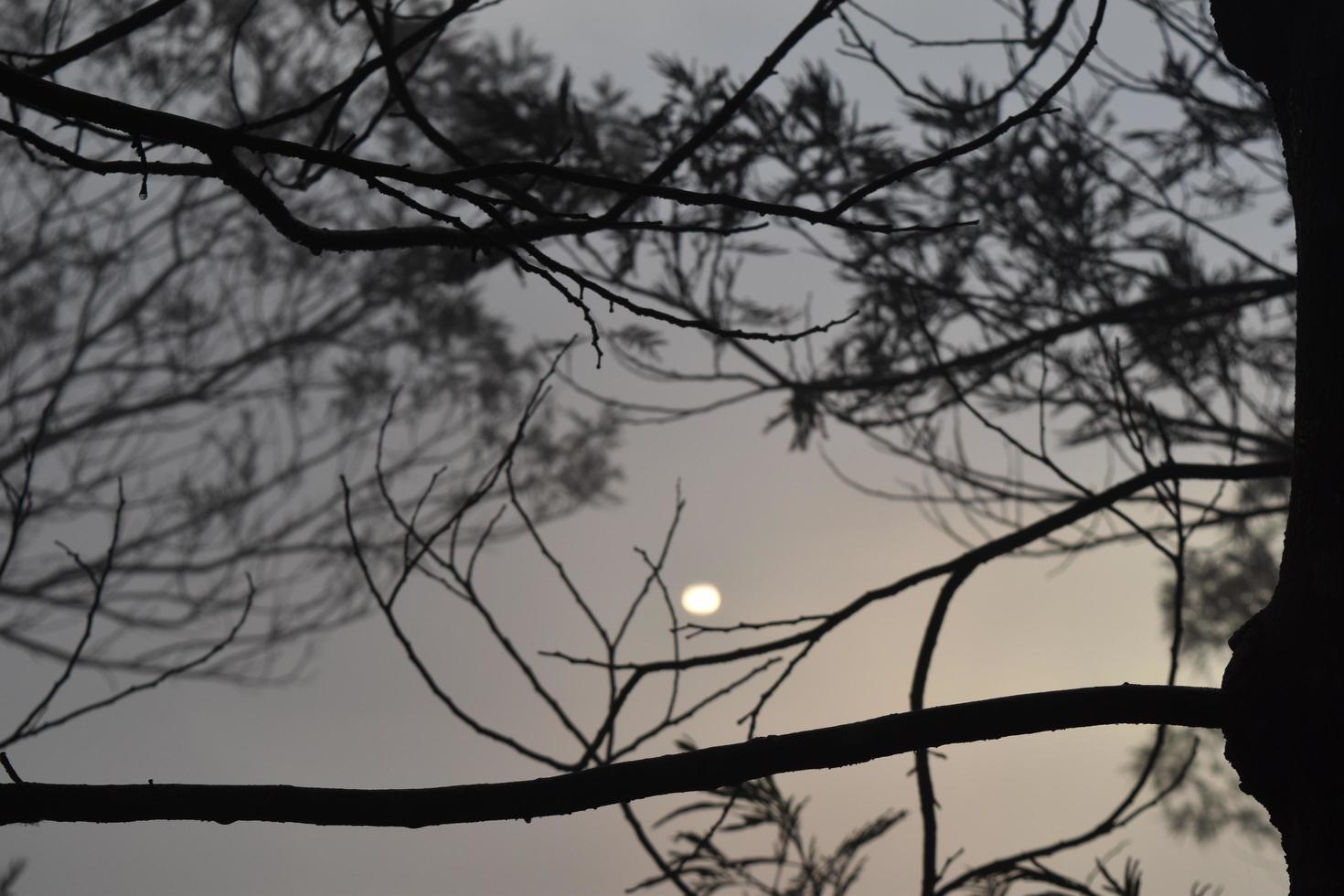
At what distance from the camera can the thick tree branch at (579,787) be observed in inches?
49.1

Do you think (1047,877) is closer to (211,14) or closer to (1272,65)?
(1272,65)

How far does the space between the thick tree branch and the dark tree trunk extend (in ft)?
0.33

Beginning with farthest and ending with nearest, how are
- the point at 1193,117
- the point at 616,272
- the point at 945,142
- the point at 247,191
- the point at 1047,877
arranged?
the point at 1193,117
the point at 945,142
the point at 616,272
the point at 1047,877
the point at 247,191

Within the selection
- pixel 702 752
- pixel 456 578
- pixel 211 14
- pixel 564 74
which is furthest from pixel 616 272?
pixel 211 14

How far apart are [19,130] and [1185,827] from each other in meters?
14.8

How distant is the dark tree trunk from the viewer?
1.24 m

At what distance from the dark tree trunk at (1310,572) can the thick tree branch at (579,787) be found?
0.10 m

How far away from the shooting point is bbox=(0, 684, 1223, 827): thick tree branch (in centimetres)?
125

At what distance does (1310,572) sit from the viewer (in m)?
1.30

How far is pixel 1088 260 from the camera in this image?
3.71 metres

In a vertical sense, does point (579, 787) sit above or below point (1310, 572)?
below

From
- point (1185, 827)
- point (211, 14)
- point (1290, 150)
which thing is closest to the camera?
point (1290, 150)

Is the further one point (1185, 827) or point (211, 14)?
point (1185, 827)

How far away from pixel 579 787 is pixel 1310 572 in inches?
35.9
